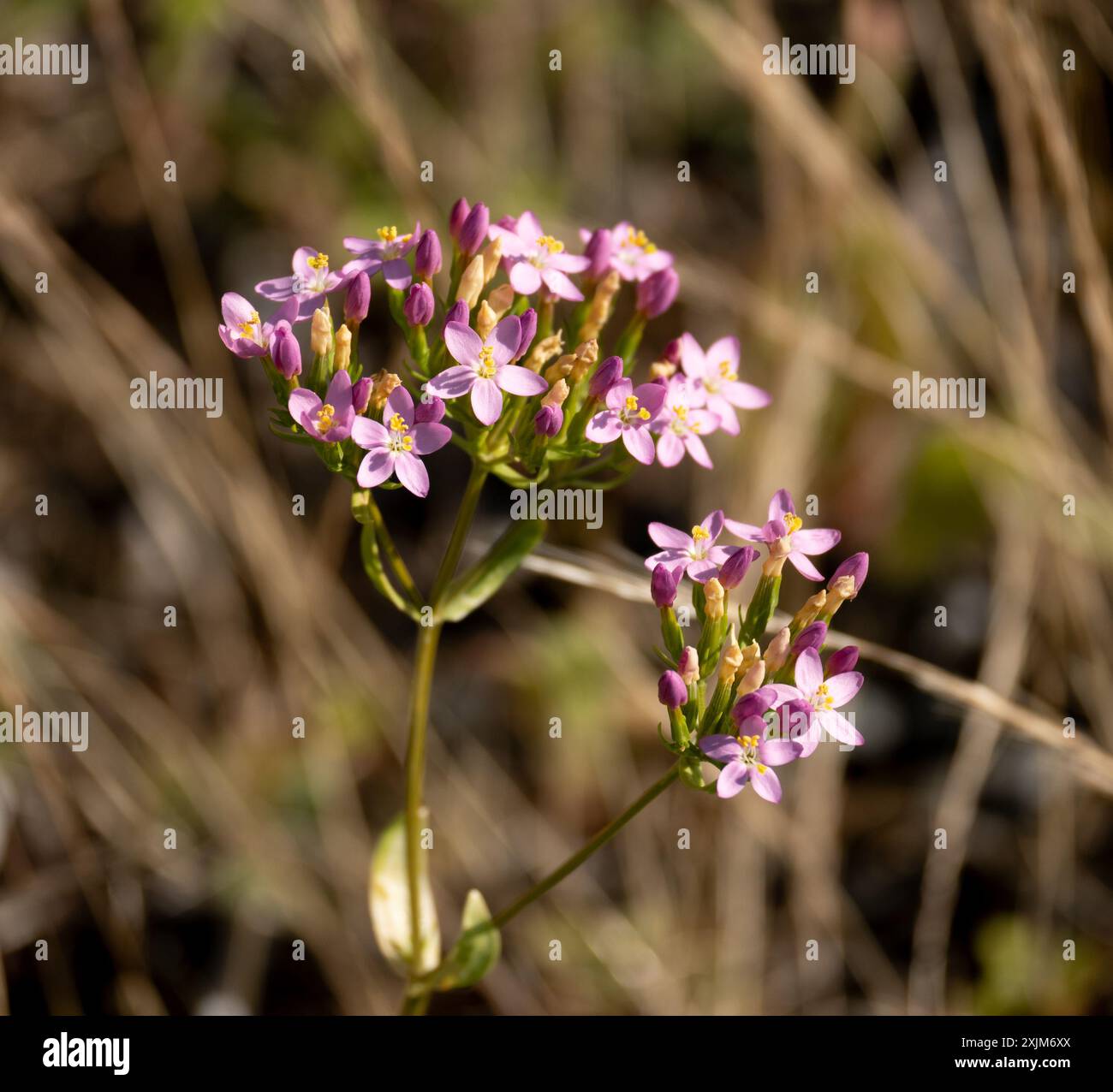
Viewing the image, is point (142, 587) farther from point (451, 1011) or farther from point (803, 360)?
point (803, 360)

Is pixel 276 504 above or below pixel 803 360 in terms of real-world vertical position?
below

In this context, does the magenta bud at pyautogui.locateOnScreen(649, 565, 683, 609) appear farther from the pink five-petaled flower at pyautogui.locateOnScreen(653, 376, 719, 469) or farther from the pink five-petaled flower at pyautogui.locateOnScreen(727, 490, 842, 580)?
the pink five-petaled flower at pyautogui.locateOnScreen(653, 376, 719, 469)

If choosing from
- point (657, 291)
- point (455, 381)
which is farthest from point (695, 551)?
point (657, 291)

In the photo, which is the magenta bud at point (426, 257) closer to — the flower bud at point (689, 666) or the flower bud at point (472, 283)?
the flower bud at point (472, 283)

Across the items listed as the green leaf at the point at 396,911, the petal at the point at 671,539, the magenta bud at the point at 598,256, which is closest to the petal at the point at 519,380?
the petal at the point at 671,539

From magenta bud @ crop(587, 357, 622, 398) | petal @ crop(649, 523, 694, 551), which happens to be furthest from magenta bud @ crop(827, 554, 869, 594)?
magenta bud @ crop(587, 357, 622, 398)
